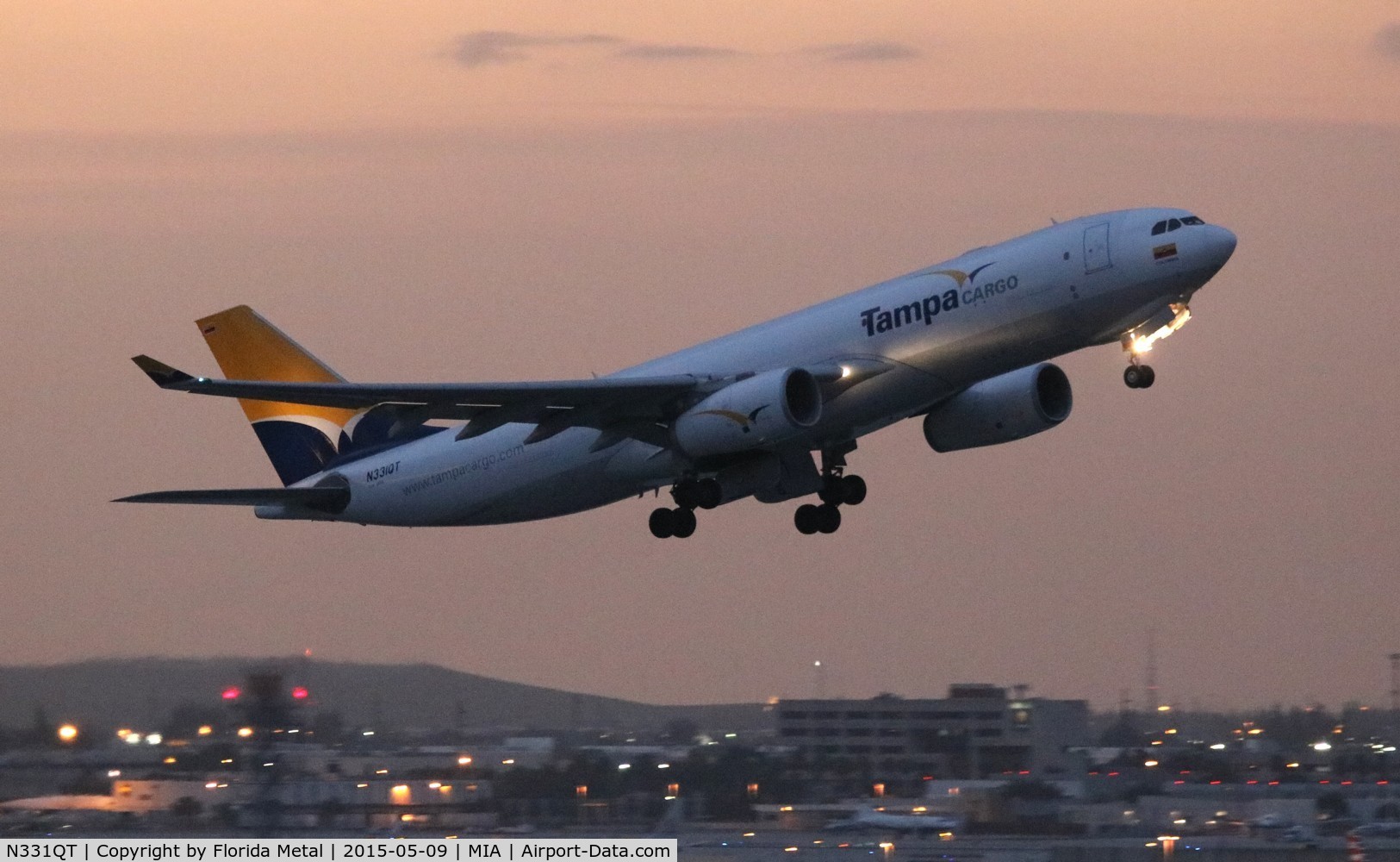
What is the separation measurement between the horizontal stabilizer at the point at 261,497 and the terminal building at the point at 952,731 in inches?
545

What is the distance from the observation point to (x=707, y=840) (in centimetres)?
4250

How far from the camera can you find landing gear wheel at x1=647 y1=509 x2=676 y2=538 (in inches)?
1678

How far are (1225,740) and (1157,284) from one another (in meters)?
28.7

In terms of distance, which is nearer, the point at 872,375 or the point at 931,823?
the point at 872,375

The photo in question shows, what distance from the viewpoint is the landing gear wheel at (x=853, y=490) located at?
143ft

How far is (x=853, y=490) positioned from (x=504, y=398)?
8420 mm

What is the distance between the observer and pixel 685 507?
137ft

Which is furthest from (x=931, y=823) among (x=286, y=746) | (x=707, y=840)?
(x=286, y=746)

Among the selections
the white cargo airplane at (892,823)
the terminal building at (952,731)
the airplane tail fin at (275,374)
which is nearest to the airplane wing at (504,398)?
the airplane tail fin at (275,374)

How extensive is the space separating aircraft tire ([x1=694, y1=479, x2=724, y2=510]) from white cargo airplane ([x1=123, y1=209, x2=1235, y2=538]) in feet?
0.12

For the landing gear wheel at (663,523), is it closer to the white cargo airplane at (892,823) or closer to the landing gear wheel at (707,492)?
the landing gear wheel at (707,492)

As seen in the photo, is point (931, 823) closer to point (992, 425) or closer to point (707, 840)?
point (707, 840)

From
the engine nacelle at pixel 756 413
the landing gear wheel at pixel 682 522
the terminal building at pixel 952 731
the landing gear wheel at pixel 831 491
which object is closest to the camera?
the engine nacelle at pixel 756 413

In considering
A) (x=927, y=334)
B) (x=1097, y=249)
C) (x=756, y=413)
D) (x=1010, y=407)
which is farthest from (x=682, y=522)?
(x=1097, y=249)
